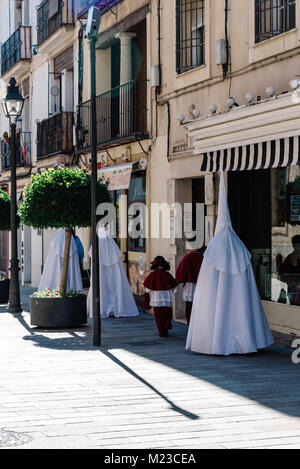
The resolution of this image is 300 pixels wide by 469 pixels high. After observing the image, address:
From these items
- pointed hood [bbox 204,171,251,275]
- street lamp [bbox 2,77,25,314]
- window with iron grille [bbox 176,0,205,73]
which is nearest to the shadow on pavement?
pointed hood [bbox 204,171,251,275]

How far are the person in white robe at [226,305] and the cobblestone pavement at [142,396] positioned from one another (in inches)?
9.3

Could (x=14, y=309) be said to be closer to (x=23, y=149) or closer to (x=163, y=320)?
(x=163, y=320)

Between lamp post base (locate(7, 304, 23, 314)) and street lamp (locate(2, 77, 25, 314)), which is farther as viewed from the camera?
lamp post base (locate(7, 304, 23, 314))

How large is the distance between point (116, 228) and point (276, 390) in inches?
443

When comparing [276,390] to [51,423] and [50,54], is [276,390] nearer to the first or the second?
[51,423]

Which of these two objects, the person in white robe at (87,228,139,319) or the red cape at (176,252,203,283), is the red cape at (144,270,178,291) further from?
the person in white robe at (87,228,139,319)

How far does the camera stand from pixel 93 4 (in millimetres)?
19438

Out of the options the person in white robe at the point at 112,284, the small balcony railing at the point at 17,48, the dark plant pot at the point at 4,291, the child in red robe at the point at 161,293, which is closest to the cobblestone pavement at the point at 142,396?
the child in red robe at the point at 161,293

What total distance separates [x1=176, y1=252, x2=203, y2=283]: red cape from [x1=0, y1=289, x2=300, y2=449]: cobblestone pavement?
1.05m

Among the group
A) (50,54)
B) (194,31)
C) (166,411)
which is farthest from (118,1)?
(166,411)

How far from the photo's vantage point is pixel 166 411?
753cm

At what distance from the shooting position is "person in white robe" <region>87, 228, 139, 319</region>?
1568 cm

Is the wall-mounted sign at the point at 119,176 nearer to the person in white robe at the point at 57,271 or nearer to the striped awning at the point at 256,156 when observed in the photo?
the person in white robe at the point at 57,271

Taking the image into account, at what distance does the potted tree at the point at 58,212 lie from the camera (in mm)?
14062
